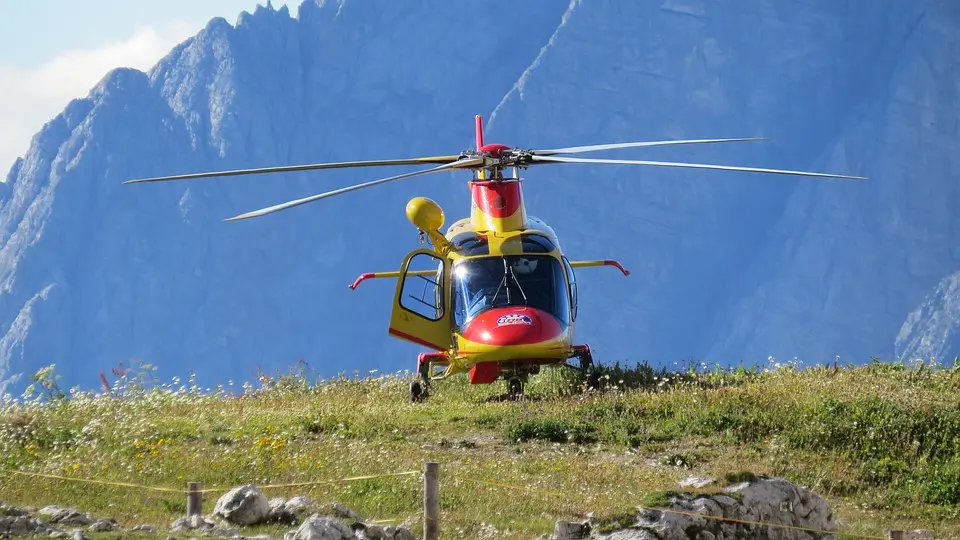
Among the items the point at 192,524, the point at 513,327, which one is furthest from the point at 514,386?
the point at 192,524

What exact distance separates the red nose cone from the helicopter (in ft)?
0.05

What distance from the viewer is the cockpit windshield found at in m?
21.4

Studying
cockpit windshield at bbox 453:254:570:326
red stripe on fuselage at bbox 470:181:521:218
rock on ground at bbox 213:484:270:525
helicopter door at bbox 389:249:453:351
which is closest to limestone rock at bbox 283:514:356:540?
rock on ground at bbox 213:484:270:525

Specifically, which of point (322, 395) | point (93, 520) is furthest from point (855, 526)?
point (322, 395)

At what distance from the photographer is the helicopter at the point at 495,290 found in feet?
68.7

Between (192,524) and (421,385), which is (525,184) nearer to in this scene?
(421,385)

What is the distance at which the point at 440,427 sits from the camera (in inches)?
719

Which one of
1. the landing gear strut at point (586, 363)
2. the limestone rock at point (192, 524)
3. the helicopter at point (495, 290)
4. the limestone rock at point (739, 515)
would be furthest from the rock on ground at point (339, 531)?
the landing gear strut at point (586, 363)

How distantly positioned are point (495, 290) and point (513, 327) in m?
0.96

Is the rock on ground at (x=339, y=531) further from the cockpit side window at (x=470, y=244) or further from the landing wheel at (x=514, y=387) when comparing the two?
the cockpit side window at (x=470, y=244)

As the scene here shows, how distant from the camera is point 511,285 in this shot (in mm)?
21484

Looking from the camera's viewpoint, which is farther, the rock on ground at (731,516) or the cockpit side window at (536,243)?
the cockpit side window at (536,243)

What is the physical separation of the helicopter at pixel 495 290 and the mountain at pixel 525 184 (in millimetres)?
116908

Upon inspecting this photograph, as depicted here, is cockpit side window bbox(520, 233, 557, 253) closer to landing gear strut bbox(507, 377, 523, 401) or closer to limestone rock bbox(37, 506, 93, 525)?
landing gear strut bbox(507, 377, 523, 401)
